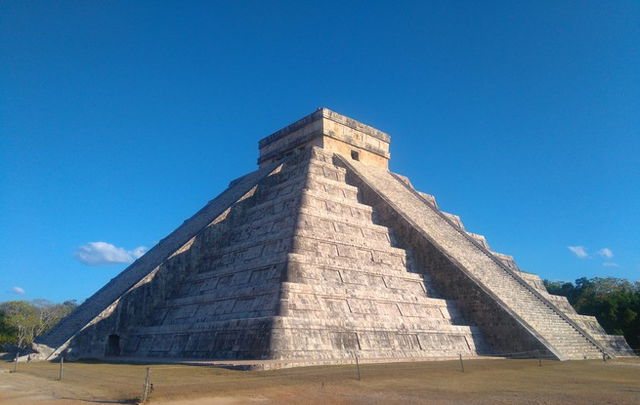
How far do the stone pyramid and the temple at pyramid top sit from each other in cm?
359

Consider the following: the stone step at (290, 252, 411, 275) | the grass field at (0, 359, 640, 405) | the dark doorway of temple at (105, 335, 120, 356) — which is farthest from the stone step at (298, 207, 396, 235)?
the dark doorway of temple at (105, 335, 120, 356)

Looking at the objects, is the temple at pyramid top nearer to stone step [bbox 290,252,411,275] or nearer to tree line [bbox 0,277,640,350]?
stone step [bbox 290,252,411,275]

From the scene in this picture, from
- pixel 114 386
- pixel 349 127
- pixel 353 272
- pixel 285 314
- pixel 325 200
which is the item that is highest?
pixel 349 127

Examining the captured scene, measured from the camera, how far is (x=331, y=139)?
24.5 m

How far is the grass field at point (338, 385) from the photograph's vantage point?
21.9 feet

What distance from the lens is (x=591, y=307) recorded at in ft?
79.7

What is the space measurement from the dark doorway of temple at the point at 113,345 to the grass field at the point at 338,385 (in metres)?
4.22

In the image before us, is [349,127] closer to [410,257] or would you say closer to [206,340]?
[410,257]

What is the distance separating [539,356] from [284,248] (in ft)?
26.0

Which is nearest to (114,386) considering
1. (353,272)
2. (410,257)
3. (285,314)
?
(285,314)

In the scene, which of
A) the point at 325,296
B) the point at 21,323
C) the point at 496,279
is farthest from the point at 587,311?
the point at 21,323

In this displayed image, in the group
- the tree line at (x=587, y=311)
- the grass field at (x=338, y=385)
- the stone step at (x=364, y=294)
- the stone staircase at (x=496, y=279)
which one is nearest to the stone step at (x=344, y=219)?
the stone staircase at (x=496, y=279)

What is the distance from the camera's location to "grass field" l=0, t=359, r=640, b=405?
21.9 ft

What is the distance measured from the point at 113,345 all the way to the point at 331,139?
560 inches
